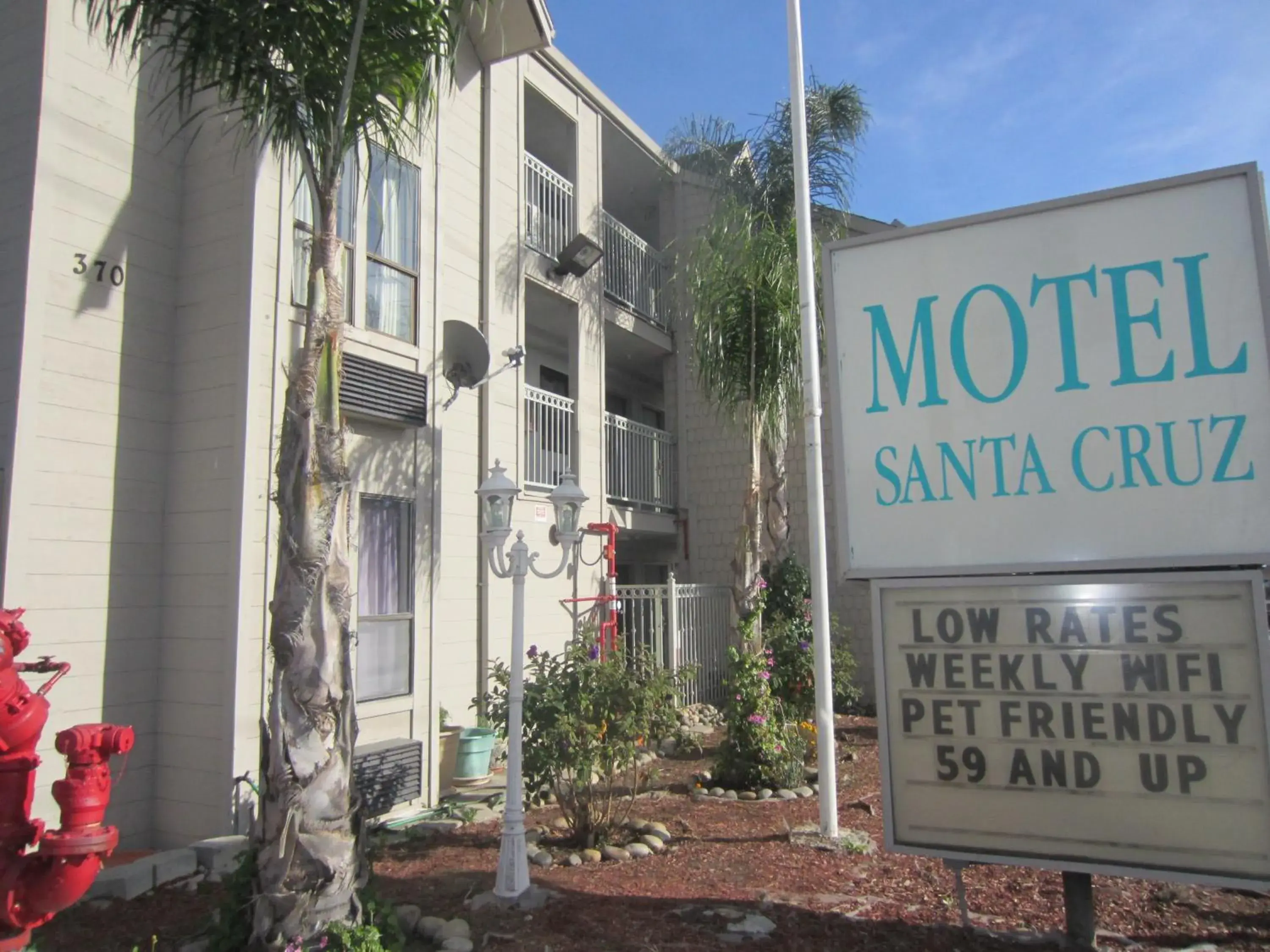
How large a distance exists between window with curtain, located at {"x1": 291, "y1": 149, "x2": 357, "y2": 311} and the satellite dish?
1.43m

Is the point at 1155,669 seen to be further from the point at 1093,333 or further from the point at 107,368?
the point at 107,368

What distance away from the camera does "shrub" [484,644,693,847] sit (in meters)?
6.33

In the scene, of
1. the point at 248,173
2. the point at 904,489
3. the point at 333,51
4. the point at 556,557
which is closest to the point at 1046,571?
the point at 904,489

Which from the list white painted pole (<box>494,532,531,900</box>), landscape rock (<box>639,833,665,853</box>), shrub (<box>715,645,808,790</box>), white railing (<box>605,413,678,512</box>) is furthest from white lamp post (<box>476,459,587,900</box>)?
white railing (<box>605,413,678,512</box>)

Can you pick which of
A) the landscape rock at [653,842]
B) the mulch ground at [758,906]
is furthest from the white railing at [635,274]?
the mulch ground at [758,906]

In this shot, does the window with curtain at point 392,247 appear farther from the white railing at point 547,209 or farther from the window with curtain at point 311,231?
the white railing at point 547,209

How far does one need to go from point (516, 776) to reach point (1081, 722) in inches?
132

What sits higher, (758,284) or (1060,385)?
(758,284)

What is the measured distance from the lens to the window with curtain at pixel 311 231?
7.18 meters

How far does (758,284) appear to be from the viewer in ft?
32.0

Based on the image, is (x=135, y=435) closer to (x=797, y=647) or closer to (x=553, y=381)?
(x=797, y=647)

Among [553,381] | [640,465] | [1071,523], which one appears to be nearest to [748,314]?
[640,465]

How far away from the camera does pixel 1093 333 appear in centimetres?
420

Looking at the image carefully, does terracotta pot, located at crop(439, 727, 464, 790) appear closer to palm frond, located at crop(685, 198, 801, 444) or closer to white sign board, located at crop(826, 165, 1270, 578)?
palm frond, located at crop(685, 198, 801, 444)
